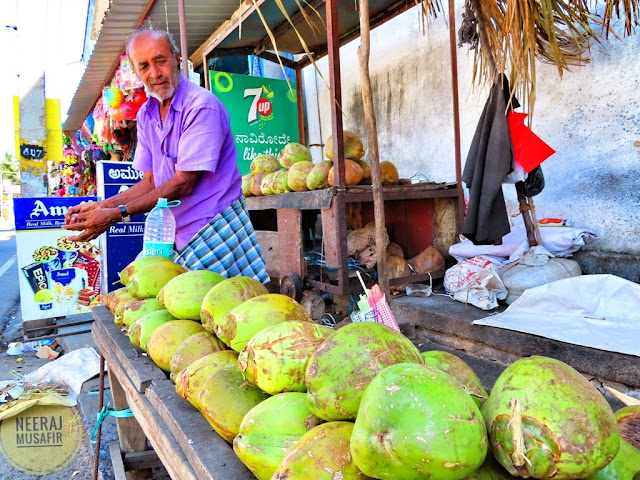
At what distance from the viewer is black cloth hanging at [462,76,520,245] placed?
3.28 meters

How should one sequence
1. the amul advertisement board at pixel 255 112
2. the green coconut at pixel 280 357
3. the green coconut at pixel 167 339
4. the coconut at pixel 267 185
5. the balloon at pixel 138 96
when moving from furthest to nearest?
the amul advertisement board at pixel 255 112, the balloon at pixel 138 96, the coconut at pixel 267 185, the green coconut at pixel 167 339, the green coconut at pixel 280 357

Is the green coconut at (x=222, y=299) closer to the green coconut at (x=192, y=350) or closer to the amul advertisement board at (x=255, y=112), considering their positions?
the green coconut at (x=192, y=350)

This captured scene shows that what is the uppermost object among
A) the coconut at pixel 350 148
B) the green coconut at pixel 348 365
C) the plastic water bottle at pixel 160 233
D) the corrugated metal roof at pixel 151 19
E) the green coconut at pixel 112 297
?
the corrugated metal roof at pixel 151 19

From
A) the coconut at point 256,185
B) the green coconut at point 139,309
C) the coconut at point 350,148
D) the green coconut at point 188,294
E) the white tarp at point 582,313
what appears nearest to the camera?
the green coconut at point 188,294

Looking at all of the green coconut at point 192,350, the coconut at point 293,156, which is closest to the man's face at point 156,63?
the green coconut at point 192,350

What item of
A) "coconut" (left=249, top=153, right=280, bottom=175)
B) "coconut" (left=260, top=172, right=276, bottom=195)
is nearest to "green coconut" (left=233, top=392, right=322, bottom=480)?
"coconut" (left=260, top=172, right=276, bottom=195)

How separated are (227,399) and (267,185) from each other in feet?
10.9

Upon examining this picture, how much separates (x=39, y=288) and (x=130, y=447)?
3390 millimetres

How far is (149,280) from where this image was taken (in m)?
1.99

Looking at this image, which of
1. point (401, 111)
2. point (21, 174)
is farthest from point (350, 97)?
point (21, 174)

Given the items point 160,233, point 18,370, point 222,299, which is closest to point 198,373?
point 222,299

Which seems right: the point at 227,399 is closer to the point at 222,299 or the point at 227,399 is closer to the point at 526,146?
the point at 222,299

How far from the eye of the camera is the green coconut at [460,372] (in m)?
0.95

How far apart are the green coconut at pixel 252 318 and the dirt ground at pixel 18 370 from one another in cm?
230
